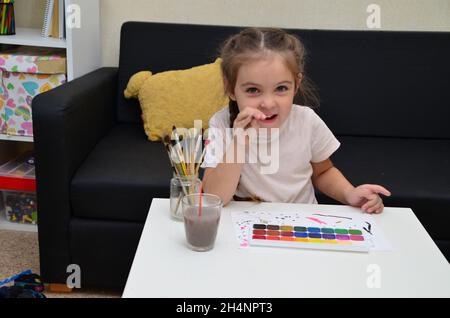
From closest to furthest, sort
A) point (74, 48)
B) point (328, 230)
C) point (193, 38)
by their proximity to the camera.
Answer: point (328, 230), point (74, 48), point (193, 38)

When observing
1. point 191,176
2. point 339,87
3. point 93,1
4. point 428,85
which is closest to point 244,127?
point 191,176

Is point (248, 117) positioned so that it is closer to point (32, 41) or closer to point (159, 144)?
point (159, 144)

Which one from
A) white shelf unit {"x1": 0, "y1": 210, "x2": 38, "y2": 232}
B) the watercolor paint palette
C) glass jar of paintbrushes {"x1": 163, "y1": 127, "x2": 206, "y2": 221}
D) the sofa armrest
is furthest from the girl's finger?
white shelf unit {"x1": 0, "y1": 210, "x2": 38, "y2": 232}

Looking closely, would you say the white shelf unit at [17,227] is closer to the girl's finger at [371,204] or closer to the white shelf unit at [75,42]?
the white shelf unit at [75,42]

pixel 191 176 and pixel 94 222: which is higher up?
pixel 191 176

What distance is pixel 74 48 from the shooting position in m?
1.97

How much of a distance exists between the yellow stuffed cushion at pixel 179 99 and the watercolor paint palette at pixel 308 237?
3.18ft

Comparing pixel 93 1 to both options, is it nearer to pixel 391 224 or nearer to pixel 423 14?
pixel 423 14

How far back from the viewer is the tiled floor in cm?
163

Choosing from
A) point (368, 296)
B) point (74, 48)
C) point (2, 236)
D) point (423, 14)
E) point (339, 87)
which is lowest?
point (2, 236)

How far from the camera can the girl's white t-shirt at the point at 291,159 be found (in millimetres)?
1281

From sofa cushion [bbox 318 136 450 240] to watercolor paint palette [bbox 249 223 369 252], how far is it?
572 mm

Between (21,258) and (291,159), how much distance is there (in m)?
1.07

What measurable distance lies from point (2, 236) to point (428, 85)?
5.69 ft
